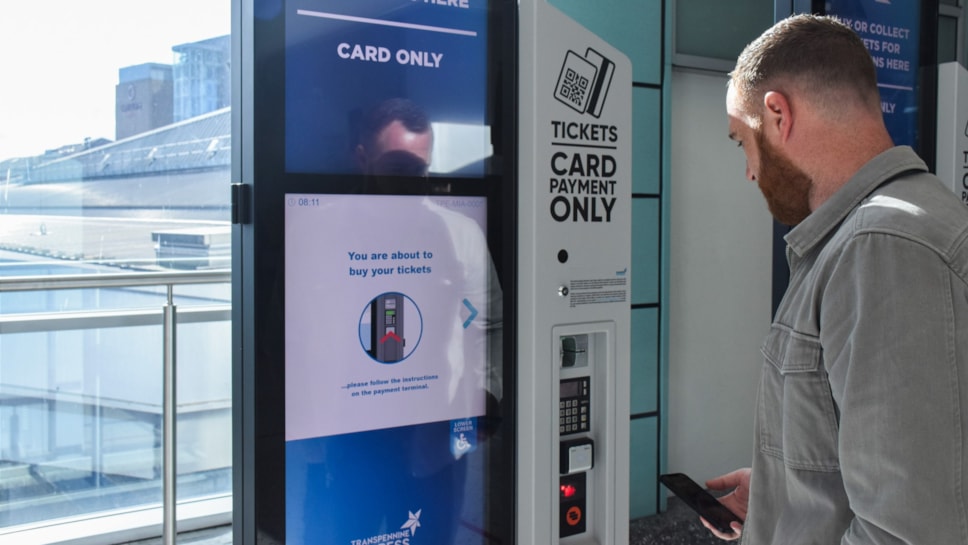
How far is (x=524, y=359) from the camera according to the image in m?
1.94

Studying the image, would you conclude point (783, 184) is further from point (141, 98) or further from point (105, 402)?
point (105, 402)

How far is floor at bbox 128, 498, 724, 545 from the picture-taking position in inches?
133

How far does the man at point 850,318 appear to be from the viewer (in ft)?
3.00

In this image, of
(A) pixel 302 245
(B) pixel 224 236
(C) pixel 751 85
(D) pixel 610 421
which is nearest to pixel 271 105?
(A) pixel 302 245

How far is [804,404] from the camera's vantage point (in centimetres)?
109

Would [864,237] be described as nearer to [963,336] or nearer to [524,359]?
[963,336]

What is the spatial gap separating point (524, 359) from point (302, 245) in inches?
24.3

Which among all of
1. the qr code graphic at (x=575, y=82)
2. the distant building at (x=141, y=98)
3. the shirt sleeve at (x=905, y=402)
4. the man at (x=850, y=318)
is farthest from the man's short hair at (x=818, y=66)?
the distant building at (x=141, y=98)

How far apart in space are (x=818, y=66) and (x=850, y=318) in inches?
16.2

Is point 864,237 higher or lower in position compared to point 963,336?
higher

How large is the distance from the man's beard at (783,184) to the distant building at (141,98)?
272 cm

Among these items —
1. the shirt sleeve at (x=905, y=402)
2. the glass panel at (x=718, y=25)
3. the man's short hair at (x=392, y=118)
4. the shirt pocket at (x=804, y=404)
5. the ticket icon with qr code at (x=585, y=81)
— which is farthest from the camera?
the glass panel at (x=718, y=25)

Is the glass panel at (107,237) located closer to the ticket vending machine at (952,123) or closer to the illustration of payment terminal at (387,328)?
the illustration of payment terminal at (387,328)

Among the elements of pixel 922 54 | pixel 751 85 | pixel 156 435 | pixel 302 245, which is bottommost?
pixel 156 435
